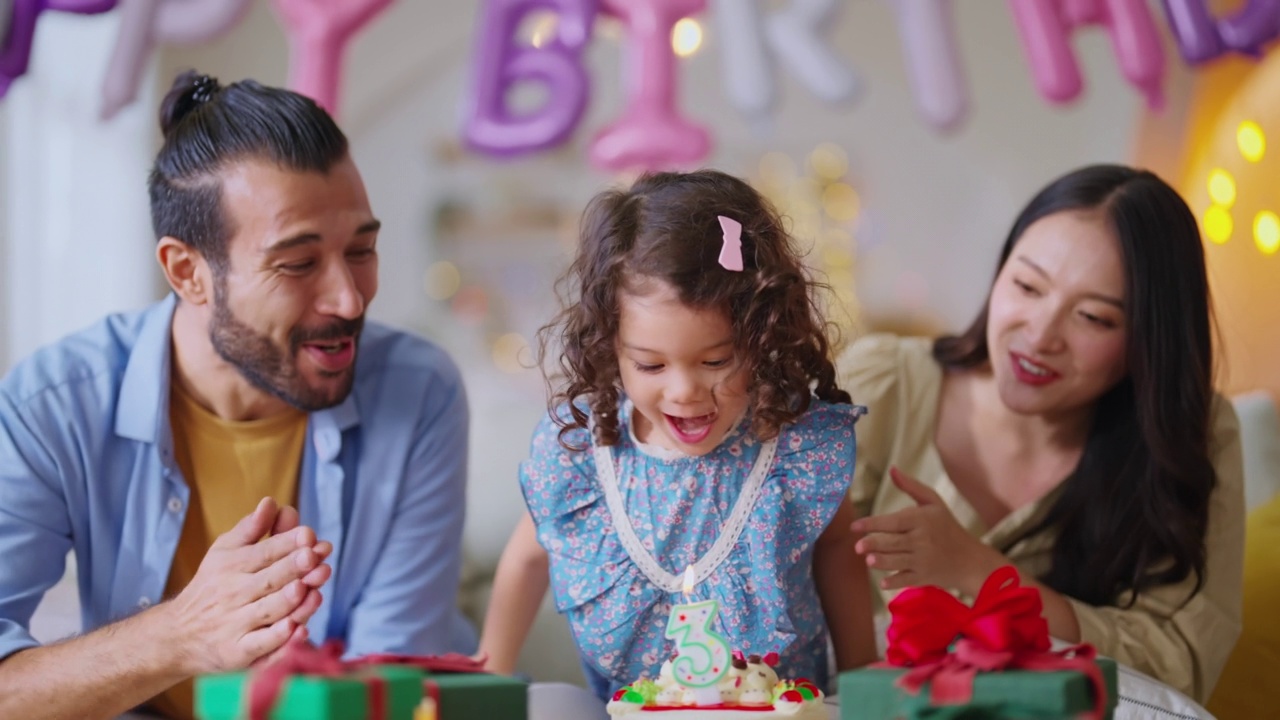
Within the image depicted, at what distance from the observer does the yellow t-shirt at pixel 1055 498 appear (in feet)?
6.70

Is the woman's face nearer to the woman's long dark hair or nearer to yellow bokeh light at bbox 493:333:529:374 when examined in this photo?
the woman's long dark hair

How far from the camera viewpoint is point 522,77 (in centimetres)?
306

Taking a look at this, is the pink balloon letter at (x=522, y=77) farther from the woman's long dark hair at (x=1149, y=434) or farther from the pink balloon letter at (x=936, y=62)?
the woman's long dark hair at (x=1149, y=434)

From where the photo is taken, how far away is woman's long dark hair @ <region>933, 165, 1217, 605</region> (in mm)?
2086

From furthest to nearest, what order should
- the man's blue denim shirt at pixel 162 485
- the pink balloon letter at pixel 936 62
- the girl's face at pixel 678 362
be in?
the pink balloon letter at pixel 936 62, the man's blue denim shirt at pixel 162 485, the girl's face at pixel 678 362

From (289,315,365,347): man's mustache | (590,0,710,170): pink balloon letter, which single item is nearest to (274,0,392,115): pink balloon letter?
(590,0,710,170): pink balloon letter

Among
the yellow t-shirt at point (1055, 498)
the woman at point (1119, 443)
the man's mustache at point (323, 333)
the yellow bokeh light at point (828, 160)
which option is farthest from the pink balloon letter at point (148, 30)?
the yellow bokeh light at point (828, 160)

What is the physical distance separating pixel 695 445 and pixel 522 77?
5.09 ft

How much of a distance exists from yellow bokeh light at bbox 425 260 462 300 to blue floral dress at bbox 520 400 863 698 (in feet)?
12.1

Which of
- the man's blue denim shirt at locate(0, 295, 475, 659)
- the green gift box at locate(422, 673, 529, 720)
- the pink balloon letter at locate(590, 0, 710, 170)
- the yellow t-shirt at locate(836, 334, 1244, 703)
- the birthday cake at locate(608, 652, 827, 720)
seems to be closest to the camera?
the green gift box at locate(422, 673, 529, 720)

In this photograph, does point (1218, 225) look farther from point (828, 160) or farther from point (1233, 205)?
point (828, 160)

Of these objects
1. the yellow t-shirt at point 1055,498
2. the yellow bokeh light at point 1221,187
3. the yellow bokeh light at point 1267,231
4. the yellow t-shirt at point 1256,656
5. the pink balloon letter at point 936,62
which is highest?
the pink balloon letter at point 936,62

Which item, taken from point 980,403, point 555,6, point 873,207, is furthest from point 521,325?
point 980,403

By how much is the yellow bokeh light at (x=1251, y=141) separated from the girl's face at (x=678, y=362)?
161 centimetres
